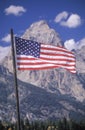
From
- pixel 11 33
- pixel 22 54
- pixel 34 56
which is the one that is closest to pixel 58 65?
pixel 34 56

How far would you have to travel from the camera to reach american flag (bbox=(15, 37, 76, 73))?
29.0 m

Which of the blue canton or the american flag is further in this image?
the american flag

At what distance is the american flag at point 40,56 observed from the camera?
29.0 m

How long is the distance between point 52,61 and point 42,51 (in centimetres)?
141

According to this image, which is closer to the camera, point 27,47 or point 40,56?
point 27,47

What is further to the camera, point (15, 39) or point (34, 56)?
point (34, 56)

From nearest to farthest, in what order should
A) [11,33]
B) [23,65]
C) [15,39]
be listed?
[11,33], [15,39], [23,65]

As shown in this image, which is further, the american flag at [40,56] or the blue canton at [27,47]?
the american flag at [40,56]

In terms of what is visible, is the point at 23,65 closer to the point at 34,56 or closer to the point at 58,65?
the point at 34,56

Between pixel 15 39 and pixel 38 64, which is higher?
pixel 15 39

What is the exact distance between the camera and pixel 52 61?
32.8 metres

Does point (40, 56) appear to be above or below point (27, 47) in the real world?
below

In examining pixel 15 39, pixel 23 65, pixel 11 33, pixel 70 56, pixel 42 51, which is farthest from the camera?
pixel 70 56

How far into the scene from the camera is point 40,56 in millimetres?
32188
